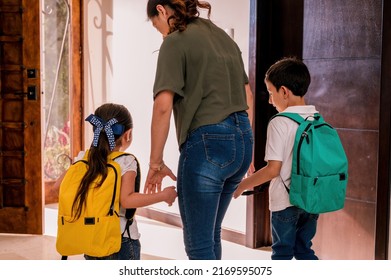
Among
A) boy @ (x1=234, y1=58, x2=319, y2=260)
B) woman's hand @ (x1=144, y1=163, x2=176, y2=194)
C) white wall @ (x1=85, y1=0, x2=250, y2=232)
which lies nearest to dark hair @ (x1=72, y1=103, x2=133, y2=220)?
woman's hand @ (x1=144, y1=163, x2=176, y2=194)

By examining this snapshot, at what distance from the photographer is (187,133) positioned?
63.4 inches

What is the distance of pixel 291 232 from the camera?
1.76 meters

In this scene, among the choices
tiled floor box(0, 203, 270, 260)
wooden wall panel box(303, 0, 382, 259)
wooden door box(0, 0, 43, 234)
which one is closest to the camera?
wooden wall panel box(303, 0, 382, 259)

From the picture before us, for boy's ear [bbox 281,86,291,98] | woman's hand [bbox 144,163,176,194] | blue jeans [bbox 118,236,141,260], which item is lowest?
blue jeans [bbox 118,236,141,260]

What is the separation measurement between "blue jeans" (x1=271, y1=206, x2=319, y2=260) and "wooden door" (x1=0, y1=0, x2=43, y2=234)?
1.84 metres

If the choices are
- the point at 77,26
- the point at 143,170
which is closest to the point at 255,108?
the point at 143,170

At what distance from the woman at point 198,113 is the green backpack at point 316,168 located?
176 millimetres

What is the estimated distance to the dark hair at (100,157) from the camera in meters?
1.67

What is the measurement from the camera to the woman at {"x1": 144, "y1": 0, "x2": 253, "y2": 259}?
1.59 m

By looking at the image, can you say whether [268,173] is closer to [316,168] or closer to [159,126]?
[316,168]

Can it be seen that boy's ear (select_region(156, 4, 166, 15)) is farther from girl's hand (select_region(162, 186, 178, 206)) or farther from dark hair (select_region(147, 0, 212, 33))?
girl's hand (select_region(162, 186, 178, 206))

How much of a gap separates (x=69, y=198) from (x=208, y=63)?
1.87 feet

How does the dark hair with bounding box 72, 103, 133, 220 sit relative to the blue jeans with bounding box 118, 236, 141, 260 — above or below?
above
